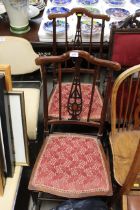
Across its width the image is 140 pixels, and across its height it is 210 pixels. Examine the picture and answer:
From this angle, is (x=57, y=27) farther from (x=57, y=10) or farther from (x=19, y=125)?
(x=19, y=125)

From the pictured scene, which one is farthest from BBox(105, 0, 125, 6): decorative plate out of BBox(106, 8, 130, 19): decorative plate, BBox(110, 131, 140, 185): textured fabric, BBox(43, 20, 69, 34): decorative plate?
BBox(110, 131, 140, 185): textured fabric

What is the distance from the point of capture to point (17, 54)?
1.67 m

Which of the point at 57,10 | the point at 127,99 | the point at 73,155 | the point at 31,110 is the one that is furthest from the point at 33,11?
the point at 73,155

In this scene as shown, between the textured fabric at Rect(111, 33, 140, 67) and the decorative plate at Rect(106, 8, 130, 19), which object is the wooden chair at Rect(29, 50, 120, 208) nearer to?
the textured fabric at Rect(111, 33, 140, 67)

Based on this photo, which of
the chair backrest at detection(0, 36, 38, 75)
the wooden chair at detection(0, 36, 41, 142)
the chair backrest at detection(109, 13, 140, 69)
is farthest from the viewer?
the chair backrest at detection(0, 36, 38, 75)

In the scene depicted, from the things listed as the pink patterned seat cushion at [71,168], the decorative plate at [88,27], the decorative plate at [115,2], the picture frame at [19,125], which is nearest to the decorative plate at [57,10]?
the decorative plate at [88,27]

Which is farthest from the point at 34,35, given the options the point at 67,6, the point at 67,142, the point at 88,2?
the point at 67,142

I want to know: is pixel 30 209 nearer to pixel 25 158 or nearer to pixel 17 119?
pixel 25 158

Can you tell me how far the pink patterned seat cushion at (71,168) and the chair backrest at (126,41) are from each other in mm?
459

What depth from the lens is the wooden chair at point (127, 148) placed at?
3.53ft

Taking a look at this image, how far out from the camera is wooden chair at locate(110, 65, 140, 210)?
1.08m

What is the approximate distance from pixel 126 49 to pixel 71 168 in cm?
67

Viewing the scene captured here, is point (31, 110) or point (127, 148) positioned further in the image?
point (31, 110)

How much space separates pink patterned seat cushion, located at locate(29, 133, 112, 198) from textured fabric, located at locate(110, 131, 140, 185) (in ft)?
0.17
